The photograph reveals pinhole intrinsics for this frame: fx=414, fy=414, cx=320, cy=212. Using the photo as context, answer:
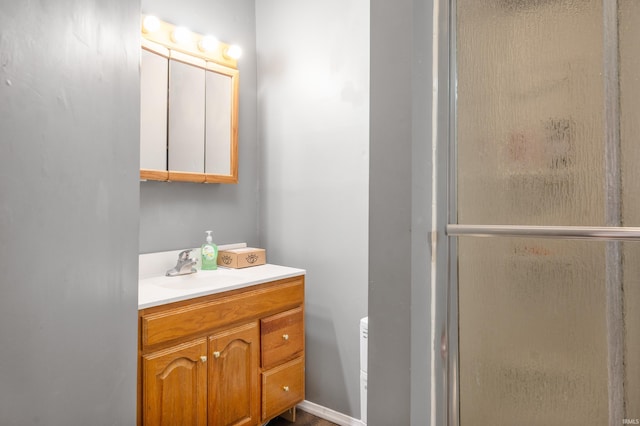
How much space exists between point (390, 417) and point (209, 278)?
1.37m

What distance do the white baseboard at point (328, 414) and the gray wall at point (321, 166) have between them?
0.10 ft

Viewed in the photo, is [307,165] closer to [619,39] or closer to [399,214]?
[399,214]

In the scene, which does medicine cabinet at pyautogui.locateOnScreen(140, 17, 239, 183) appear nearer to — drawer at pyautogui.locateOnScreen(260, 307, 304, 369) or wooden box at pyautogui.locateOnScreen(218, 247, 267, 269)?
wooden box at pyautogui.locateOnScreen(218, 247, 267, 269)

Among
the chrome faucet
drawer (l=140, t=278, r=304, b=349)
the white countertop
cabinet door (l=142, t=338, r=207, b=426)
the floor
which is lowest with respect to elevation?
the floor

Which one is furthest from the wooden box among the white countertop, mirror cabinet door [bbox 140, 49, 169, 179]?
mirror cabinet door [bbox 140, 49, 169, 179]

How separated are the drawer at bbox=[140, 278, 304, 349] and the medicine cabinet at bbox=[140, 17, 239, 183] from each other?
2.28 ft

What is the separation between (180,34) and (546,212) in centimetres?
199

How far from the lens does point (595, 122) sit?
0.64m

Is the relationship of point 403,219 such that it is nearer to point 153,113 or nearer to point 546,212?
point 546,212

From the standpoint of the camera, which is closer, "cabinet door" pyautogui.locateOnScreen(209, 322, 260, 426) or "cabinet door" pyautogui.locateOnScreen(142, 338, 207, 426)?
"cabinet door" pyautogui.locateOnScreen(142, 338, 207, 426)

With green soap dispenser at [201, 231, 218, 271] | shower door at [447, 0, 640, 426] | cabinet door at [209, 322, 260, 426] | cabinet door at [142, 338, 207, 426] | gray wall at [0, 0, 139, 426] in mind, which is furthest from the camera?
green soap dispenser at [201, 231, 218, 271]

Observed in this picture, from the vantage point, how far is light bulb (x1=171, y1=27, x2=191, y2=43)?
2.08m

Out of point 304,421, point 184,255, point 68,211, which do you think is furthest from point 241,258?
point 68,211

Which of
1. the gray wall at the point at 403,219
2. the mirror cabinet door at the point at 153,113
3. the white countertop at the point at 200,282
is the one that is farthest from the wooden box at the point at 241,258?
the gray wall at the point at 403,219
